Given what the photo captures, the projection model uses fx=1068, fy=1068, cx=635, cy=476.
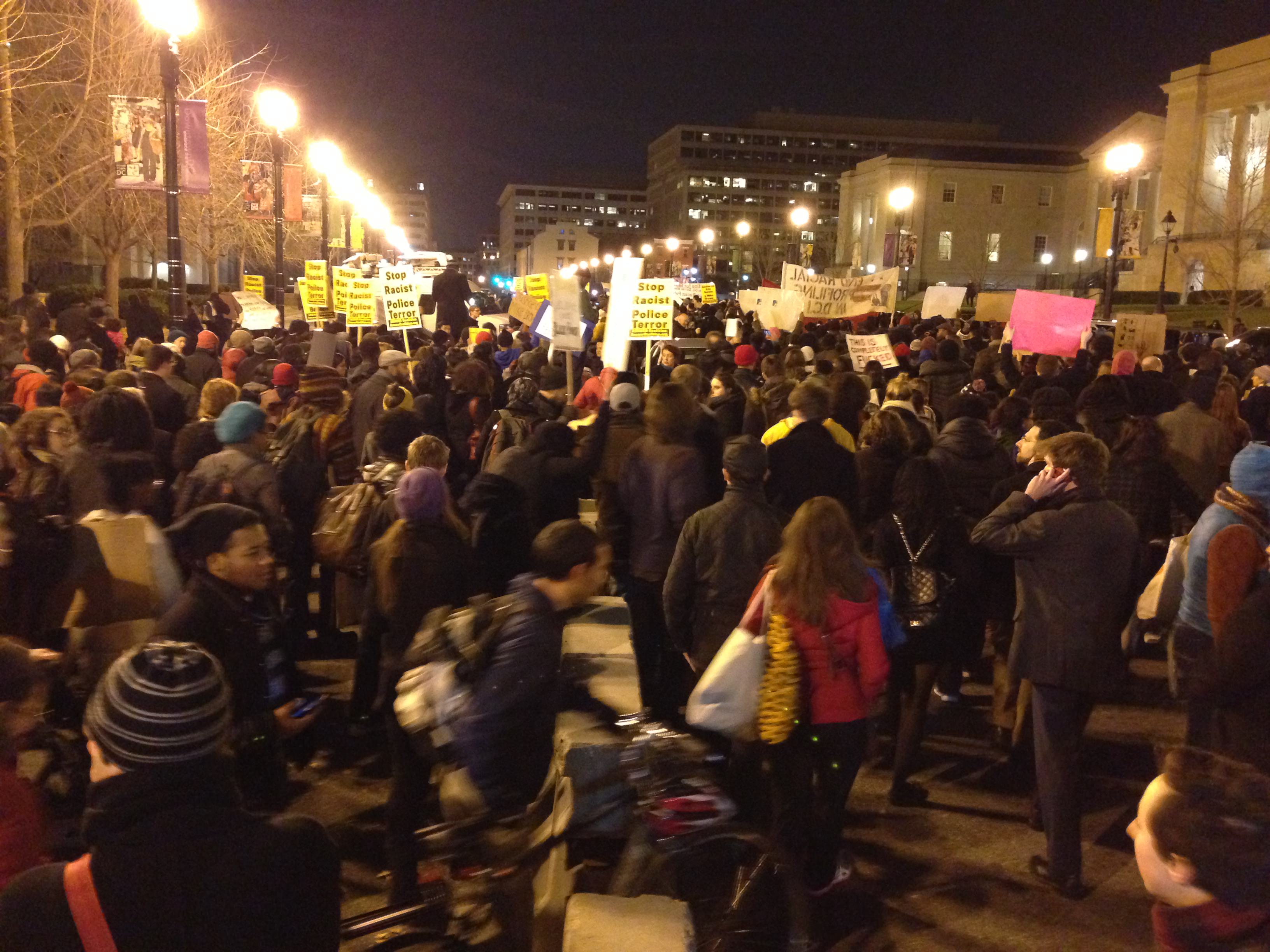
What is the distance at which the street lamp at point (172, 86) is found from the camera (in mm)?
11312

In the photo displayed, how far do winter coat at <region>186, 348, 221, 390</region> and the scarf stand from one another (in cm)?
908

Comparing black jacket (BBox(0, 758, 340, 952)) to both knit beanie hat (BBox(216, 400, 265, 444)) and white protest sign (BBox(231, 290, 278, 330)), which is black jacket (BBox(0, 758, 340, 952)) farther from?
white protest sign (BBox(231, 290, 278, 330))

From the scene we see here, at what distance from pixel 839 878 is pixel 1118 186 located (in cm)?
1812

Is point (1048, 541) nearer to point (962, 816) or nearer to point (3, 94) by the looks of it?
point (962, 816)

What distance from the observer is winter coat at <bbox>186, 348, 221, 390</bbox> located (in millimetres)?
10672

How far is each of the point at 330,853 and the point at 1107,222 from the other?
85.0 ft

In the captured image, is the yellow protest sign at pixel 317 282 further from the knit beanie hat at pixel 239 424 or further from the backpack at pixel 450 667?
the backpack at pixel 450 667

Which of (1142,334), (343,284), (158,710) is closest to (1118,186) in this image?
(1142,334)

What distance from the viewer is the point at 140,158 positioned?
1359cm

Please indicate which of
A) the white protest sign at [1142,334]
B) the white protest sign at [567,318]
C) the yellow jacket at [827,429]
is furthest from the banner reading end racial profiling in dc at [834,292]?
the yellow jacket at [827,429]

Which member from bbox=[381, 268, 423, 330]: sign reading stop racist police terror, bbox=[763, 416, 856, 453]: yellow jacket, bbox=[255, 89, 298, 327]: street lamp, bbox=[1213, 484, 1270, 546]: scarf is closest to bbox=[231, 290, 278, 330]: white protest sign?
bbox=[255, 89, 298, 327]: street lamp

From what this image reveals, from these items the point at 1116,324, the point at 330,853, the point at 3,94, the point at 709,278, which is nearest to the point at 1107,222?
the point at 1116,324

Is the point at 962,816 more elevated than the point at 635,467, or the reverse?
the point at 635,467

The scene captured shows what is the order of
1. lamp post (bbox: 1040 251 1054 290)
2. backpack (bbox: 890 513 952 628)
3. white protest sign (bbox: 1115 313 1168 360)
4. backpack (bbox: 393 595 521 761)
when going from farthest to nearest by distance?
1. lamp post (bbox: 1040 251 1054 290)
2. white protest sign (bbox: 1115 313 1168 360)
3. backpack (bbox: 890 513 952 628)
4. backpack (bbox: 393 595 521 761)
